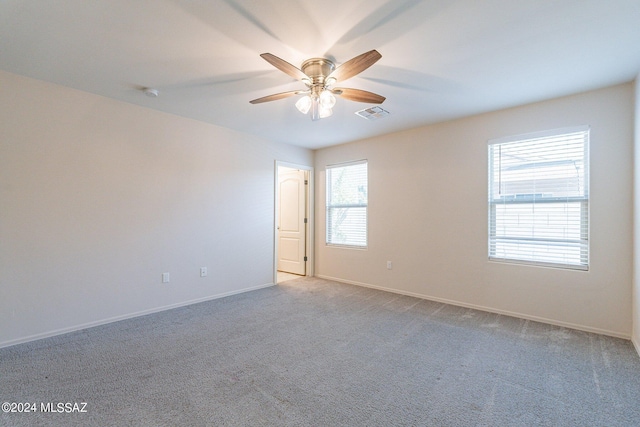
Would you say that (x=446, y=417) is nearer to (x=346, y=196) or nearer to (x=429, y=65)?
(x=429, y=65)

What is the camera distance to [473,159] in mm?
3678

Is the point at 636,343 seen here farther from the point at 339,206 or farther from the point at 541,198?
the point at 339,206

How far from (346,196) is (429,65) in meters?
2.91

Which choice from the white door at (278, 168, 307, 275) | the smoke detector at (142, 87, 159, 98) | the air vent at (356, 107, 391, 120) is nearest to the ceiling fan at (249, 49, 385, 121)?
the air vent at (356, 107, 391, 120)

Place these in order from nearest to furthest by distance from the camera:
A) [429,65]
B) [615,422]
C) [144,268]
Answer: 1. [615,422]
2. [429,65]
3. [144,268]

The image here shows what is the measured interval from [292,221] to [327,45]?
3883mm

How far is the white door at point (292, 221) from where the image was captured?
5562 millimetres

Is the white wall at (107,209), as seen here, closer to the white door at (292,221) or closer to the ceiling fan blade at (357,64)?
the white door at (292,221)

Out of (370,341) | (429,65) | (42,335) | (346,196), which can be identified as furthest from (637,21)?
(42,335)

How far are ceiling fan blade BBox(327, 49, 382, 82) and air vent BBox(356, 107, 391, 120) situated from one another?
123 centimetres

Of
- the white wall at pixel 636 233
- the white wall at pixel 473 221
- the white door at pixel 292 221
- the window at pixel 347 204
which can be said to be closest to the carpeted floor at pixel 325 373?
the white wall at pixel 636 233

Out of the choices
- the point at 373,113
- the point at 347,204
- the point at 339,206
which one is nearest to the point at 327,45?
the point at 373,113

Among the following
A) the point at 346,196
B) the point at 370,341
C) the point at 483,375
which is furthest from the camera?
the point at 346,196

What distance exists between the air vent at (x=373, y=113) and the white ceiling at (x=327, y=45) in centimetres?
28
